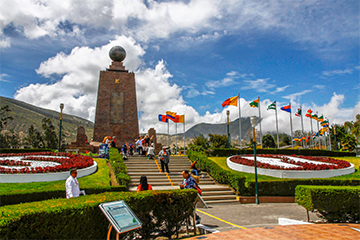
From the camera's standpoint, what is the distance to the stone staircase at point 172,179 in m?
12.0

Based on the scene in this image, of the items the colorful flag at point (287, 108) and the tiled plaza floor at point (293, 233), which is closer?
the tiled plaza floor at point (293, 233)

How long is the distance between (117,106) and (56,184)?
17096 mm

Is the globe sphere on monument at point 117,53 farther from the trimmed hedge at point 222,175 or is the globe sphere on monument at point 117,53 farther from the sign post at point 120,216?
the sign post at point 120,216

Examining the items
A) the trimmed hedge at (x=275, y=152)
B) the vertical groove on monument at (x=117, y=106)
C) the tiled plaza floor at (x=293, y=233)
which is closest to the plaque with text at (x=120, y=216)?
the tiled plaza floor at (x=293, y=233)

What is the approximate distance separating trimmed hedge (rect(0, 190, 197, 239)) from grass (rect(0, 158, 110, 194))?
17.0ft

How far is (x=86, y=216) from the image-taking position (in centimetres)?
441

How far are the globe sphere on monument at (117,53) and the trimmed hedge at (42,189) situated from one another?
18.6 metres

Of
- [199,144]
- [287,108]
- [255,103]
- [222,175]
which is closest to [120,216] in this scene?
[222,175]

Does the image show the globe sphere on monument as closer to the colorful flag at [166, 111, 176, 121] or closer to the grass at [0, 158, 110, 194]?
the colorful flag at [166, 111, 176, 121]

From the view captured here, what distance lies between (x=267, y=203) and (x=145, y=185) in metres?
7.11

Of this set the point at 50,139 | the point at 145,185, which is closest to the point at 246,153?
the point at 145,185

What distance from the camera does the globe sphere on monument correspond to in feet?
93.6

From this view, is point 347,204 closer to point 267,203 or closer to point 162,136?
point 267,203

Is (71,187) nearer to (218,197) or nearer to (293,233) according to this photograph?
(293,233)
